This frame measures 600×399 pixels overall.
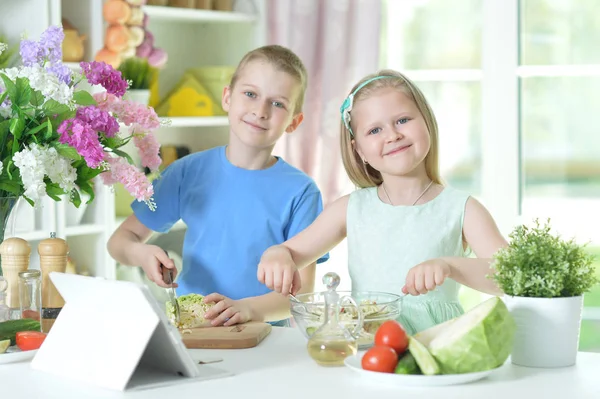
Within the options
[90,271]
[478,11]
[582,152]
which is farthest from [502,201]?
[90,271]

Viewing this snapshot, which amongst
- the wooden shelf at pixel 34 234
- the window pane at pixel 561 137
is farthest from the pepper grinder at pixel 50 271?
the window pane at pixel 561 137

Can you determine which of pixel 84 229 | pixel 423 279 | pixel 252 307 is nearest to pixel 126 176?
pixel 252 307

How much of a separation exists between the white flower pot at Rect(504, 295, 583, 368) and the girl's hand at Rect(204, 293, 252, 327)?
0.58m

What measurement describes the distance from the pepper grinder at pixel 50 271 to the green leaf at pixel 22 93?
0.25 metres

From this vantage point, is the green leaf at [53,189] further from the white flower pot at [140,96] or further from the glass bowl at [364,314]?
the white flower pot at [140,96]

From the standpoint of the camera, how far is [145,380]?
1.43 metres

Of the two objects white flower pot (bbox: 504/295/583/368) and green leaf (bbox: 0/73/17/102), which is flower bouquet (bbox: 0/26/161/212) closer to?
green leaf (bbox: 0/73/17/102)

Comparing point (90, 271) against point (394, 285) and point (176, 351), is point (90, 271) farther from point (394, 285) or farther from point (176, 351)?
point (176, 351)

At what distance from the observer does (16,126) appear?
1663mm

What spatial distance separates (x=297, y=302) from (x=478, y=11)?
2.60 meters

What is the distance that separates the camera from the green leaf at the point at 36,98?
168 centimetres

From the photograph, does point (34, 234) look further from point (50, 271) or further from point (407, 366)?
point (407, 366)

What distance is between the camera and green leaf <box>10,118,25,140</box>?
1.66m

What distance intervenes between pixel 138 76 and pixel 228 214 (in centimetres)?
141
